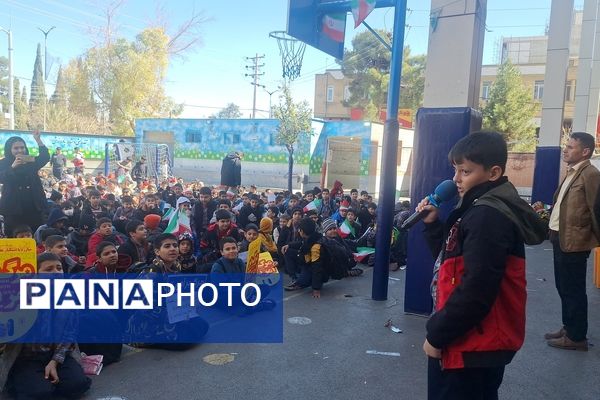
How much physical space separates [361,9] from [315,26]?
945 mm

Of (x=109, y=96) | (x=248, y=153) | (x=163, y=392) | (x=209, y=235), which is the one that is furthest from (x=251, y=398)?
(x=109, y=96)

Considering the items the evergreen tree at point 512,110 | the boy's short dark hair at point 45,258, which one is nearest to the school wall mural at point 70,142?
the boy's short dark hair at point 45,258

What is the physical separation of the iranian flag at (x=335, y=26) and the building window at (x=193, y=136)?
24.2m

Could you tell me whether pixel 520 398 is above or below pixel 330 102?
below

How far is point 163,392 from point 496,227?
2.81 meters

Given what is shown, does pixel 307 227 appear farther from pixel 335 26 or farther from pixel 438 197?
pixel 438 197

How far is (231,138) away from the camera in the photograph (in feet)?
95.7

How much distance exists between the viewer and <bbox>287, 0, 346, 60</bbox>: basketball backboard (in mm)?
6617

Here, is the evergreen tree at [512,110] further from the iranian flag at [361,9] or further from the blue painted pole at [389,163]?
the blue painted pole at [389,163]

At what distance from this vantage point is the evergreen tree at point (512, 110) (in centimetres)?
3341

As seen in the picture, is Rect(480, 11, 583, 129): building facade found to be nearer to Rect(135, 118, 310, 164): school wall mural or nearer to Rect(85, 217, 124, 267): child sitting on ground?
Rect(135, 118, 310, 164): school wall mural

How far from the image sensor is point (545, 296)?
6371 mm

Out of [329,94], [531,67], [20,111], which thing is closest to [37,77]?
[20,111]

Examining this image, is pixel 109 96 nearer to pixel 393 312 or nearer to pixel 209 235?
pixel 209 235
